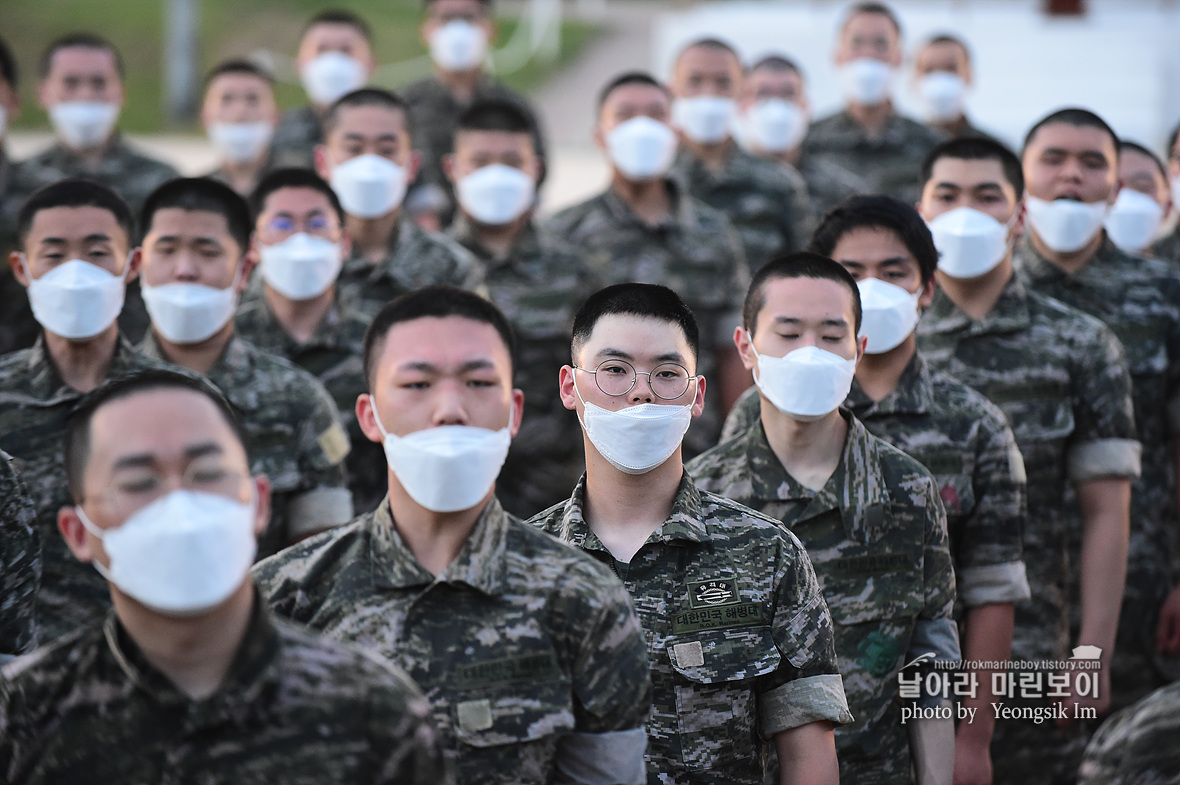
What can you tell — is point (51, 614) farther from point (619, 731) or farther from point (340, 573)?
point (619, 731)

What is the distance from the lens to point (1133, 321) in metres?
5.50

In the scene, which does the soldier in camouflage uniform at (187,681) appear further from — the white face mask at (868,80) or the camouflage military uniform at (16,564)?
the white face mask at (868,80)

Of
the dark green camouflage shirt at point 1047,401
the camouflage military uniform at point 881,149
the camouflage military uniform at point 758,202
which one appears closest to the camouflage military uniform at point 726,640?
the dark green camouflage shirt at point 1047,401

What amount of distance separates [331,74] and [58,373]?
447 centimetres

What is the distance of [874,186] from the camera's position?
890 cm

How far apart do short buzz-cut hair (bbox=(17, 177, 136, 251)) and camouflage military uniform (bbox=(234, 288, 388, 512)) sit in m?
0.82

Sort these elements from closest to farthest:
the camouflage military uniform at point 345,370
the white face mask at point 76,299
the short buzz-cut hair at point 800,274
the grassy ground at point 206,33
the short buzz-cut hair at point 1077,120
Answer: the short buzz-cut hair at point 800,274, the white face mask at point 76,299, the camouflage military uniform at point 345,370, the short buzz-cut hair at point 1077,120, the grassy ground at point 206,33

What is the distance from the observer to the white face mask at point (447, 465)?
308 cm

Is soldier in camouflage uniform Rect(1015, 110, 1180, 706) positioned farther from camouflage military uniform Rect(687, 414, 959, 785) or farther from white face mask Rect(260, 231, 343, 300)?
white face mask Rect(260, 231, 343, 300)

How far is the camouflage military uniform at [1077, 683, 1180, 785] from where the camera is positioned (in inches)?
107

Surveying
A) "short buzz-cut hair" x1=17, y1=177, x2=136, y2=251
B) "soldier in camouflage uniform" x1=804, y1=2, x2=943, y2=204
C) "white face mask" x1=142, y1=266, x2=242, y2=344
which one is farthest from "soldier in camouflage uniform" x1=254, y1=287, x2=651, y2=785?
"soldier in camouflage uniform" x1=804, y1=2, x2=943, y2=204

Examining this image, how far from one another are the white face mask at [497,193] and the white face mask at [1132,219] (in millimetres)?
2653

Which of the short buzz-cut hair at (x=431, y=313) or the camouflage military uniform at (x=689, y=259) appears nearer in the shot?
the short buzz-cut hair at (x=431, y=313)

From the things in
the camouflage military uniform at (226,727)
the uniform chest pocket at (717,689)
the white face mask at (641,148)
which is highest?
the white face mask at (641,148)
